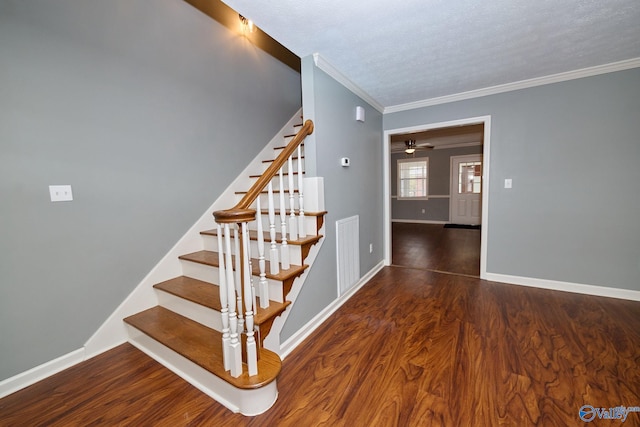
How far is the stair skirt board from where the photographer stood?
1.37m

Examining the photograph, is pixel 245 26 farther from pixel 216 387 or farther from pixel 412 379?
pixel 412 379

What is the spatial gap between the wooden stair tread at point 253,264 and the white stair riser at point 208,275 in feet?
0.16

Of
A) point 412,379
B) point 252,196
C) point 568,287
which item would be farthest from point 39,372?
point 568,287

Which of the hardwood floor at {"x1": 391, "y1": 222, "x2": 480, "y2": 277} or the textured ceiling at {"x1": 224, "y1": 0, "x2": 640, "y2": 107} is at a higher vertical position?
the textured ceiling at {"x1": 224, "y1": 0, "x2": 640, "y2": 107}

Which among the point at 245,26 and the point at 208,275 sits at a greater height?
the point at 245,26

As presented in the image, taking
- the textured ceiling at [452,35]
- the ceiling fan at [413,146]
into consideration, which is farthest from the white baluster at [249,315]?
the ceiling fan at [413,146]

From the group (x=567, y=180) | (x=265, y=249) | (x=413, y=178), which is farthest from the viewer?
(x=413, y=178)

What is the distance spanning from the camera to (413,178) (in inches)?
331

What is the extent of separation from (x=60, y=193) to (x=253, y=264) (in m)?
1.36

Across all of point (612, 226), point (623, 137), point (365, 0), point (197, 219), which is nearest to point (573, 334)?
point (612, 226)

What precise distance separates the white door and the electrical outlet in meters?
8.36

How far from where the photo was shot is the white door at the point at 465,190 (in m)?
7.43

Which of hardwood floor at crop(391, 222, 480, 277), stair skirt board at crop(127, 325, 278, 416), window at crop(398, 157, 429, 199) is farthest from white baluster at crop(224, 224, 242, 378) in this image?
window at crop(398, 157, 429, 199)

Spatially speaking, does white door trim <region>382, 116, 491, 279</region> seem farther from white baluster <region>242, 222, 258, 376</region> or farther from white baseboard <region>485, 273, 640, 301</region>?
white baluster <region>242, 222, 258, 376</region>
